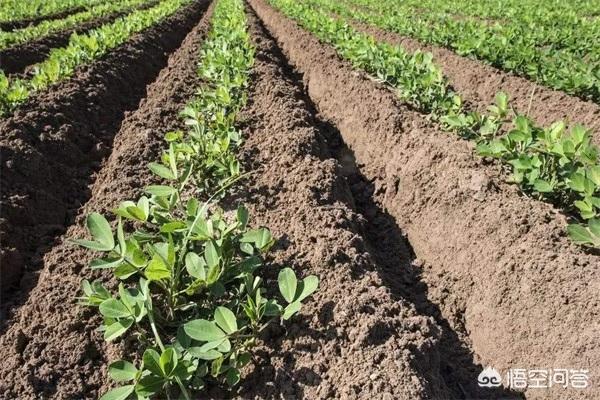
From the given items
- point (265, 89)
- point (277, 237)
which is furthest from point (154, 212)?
point (265, 89)

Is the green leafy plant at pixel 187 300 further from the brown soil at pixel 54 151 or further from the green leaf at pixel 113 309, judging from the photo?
the brown soil at pixel 54 151

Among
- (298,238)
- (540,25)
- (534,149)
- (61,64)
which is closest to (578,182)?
(534,149)

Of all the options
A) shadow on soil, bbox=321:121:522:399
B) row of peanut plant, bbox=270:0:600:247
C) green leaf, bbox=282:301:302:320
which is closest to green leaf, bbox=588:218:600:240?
row of peanut plant, bbox=270:0:600:247

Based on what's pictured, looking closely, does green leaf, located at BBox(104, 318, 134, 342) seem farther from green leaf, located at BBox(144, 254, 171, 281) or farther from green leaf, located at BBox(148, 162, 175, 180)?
green leaf, located at BBox(148, 162, 175, 180)

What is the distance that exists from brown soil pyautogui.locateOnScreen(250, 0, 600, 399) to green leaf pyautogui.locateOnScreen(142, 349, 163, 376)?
1594 mm

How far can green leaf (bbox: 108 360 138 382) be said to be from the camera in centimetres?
197

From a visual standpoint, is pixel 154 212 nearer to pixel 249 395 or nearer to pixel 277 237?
pixel 277 237

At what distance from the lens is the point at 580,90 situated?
583cm

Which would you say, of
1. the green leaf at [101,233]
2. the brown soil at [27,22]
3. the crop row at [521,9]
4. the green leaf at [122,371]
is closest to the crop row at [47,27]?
the brown soil at [27,22]

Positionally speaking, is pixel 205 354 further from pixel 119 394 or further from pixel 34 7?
pixel 34 7

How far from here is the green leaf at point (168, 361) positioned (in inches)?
75.2

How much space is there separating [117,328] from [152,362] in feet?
1.07

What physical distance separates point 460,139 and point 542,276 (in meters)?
1.76

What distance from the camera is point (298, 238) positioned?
2920mm
